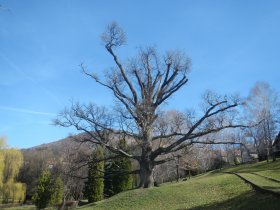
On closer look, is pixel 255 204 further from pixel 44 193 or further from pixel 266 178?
pixel 44 193

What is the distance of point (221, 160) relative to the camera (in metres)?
71.0

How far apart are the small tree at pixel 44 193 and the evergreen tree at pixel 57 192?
61 cm

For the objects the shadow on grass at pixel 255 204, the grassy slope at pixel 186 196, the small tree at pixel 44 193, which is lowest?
the shadow on grass at pixel 255 204

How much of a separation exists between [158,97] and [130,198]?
8.76 m

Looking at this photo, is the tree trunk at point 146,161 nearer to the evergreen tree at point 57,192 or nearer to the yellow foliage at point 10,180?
the evergreen tree at point 57,192

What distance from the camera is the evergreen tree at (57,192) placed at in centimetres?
4684

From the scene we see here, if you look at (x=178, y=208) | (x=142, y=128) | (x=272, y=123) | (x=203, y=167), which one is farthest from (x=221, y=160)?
(x=178, y=208)

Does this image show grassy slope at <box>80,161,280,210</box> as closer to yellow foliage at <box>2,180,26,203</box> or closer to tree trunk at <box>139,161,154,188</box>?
tree trunk at <box>139,161,154,188</box>

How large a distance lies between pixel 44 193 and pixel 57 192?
5.93ft

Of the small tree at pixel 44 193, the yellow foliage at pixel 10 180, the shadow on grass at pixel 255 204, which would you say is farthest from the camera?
the yellow foliage at pixel 10 180

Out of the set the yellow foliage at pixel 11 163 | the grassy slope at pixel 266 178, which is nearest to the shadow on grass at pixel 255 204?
the grassy slope at pixel 266 178

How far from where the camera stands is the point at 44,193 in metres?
47.2

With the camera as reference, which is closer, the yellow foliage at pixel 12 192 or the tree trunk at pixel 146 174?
the tree trunk at pixel 146 174

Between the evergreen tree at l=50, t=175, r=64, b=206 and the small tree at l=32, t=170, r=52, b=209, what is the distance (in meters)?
0.61
